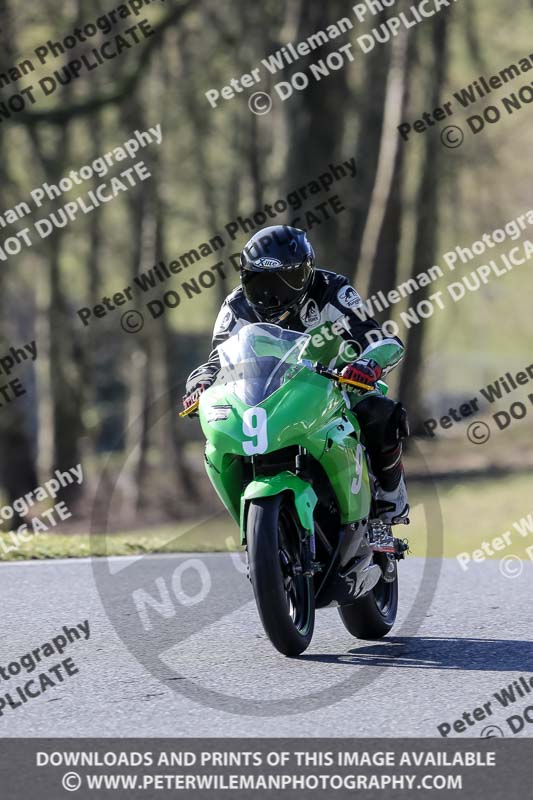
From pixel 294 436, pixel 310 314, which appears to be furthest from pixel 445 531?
pixel 294 436

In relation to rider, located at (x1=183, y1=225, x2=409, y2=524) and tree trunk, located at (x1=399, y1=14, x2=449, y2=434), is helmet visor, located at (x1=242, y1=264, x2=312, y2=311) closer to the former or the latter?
rider, located at (x1=183, y1=225, x2=409, y2=524)

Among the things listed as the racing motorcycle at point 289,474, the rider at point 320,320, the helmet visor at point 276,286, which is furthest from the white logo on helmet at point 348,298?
the racing motorcycle at point 289,474

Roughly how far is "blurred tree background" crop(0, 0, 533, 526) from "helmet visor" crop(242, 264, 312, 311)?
13.4 m

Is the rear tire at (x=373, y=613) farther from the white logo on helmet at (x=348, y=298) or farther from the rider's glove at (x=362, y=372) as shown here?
the white logo on helmet at (x=348, y=298)

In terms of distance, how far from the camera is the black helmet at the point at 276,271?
6.61 metres

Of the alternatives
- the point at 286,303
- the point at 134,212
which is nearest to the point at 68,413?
the point at 134,212

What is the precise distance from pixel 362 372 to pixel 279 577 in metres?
1.19

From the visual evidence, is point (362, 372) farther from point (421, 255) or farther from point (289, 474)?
point (421, 255)

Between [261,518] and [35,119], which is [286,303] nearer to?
[261,518]

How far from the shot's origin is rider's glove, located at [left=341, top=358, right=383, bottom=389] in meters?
6.52

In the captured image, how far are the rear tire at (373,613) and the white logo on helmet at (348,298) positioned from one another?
1.44 meters

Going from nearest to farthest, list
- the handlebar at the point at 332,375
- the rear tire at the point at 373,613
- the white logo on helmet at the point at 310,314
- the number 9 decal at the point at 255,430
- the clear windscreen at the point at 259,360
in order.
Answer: the number 9 decal at the point at 255,430 < the clear windscreen at the point at 259,360 < the handlebar at the point at 332,375 < the white logo on helmet at the point at 310,314 < the rear tire at the point at 373,613

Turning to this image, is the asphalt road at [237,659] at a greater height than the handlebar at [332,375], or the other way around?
the handlebar at [332,375]

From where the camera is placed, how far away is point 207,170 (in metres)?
30.9
